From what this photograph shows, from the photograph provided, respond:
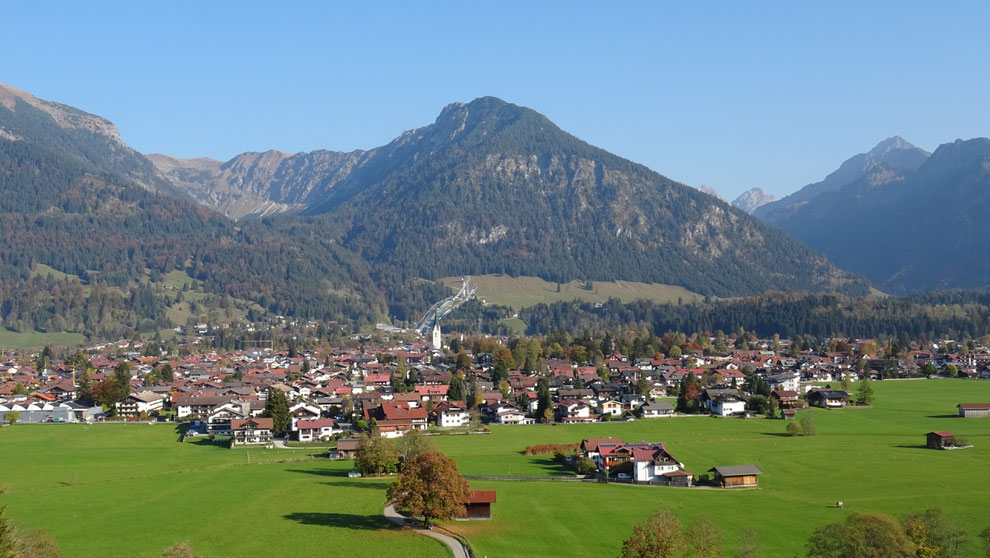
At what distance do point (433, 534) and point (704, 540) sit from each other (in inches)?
557

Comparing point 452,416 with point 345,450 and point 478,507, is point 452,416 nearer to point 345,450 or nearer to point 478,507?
point 345,450

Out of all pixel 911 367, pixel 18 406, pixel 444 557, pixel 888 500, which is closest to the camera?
pixel 444 557

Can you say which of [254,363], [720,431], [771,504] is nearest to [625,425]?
[720,431]

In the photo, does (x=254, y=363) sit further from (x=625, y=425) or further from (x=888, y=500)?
(x=888, y=500)

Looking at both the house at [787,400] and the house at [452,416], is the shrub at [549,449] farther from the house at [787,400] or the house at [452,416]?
the house at [787,400]

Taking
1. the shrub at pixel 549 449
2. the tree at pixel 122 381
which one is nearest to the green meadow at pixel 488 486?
the shrub at pixel 549 449

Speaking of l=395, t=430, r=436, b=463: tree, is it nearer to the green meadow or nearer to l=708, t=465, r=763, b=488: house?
the green meadow

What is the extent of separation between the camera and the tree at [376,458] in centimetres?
6744

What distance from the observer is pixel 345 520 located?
173ft

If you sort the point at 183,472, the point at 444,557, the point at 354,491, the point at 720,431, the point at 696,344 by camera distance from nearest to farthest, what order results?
the point at 444,557 < the point at 354,491 < the point at 183,472 < the point at 720,431 < the point at 696,344

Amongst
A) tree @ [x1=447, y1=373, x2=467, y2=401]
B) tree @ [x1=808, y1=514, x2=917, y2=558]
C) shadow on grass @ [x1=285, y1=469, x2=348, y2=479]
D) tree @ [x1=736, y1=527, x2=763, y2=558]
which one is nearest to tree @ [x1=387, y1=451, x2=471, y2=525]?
shadow on grass @ [x1=285, y1=469, x2=348, y2=479]

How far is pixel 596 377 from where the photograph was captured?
12731 centimetres

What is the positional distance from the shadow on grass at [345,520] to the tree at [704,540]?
15797 mm

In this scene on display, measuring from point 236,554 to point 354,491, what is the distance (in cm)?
1568
